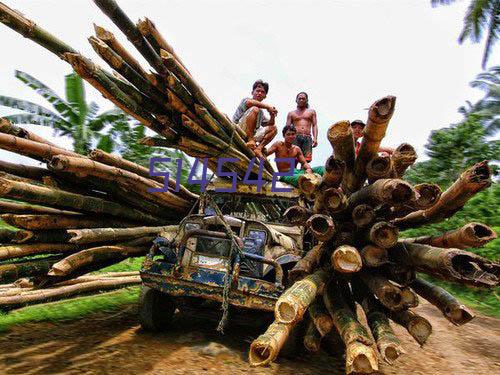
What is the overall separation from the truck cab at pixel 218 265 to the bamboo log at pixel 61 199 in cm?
73

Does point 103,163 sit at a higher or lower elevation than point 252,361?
higher

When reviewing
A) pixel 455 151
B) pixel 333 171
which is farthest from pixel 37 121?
pixel 455 151

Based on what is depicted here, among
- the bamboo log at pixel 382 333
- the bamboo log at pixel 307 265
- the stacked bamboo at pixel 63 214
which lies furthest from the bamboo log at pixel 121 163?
the bamboo log at pixel 382 333

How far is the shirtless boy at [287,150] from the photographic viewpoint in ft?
21.6

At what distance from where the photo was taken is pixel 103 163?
4707 mm

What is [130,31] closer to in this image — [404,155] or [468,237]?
[404,155]

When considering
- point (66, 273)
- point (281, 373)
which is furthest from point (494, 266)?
point (66, 273)

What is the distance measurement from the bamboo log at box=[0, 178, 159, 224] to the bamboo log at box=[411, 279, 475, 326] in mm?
3453

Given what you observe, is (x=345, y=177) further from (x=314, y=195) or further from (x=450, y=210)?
(x=450, y=210)

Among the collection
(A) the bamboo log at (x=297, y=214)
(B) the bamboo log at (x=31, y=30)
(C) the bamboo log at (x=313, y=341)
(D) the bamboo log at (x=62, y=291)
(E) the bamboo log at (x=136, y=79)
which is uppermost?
(B) the bamboo log at (x=31, y=30)

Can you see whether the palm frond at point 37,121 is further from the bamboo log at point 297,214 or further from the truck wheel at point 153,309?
the bamboo log at point 297,214

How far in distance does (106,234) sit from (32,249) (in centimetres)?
77

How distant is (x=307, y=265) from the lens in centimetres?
345

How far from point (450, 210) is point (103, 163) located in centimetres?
366
